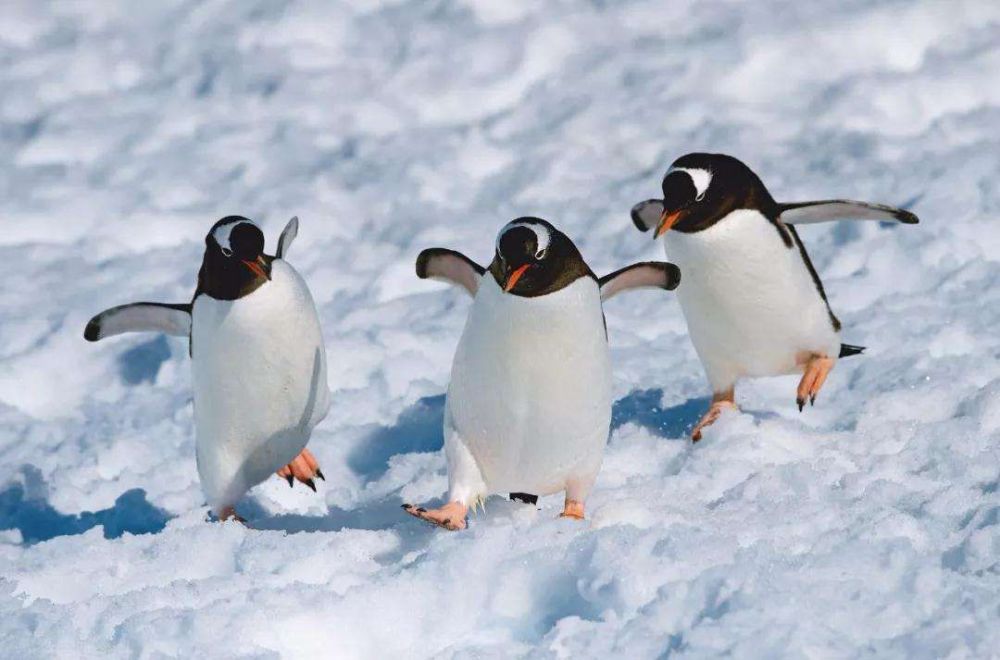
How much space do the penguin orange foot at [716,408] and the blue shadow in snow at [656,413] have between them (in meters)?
0.07

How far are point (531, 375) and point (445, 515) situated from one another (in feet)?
1.06

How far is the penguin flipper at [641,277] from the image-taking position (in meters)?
3.16

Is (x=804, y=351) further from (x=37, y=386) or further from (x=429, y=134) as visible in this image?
(x=429, y=134)

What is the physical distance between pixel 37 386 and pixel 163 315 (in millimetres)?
1128

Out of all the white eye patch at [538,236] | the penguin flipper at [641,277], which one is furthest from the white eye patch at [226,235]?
the penguin flipper at [641,277]

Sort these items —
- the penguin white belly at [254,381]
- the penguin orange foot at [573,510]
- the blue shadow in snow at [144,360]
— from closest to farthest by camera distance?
the penguin orange foot at [573,510], the penguin white belly at [254,381], the blue shadow in snow at [144,360]

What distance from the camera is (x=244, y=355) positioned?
329cm

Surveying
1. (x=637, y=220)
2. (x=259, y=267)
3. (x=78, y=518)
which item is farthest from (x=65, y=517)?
(x=637, y=220)

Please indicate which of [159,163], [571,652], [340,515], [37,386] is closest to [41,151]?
[159,163]

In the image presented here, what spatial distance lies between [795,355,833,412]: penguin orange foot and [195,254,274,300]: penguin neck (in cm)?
135

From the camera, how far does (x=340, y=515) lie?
3.36 metres

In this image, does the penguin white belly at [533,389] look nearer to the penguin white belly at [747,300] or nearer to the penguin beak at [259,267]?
the penguin beak at [259,267]

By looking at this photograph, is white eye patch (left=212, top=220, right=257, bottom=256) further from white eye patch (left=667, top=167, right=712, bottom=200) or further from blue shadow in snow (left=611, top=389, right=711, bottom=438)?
blue shadow in snow (left=611, top=389, right=711, bottom=438)

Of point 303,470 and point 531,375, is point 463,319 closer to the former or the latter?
point 303,470
